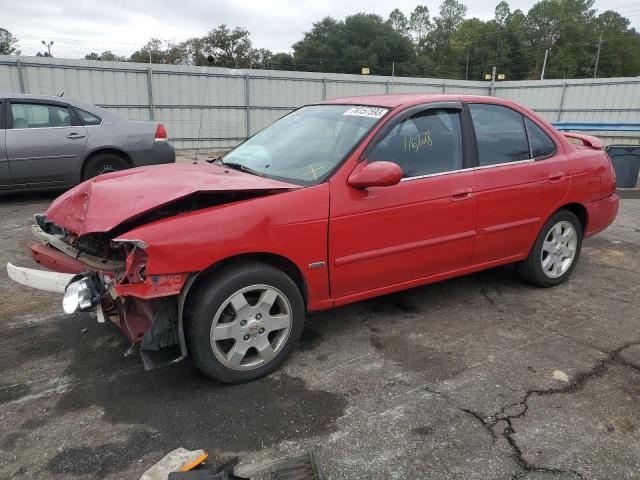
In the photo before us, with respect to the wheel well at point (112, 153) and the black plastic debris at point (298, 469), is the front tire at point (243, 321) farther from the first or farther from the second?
the wheel well at point (112, 153)

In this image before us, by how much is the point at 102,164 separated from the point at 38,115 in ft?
3.47

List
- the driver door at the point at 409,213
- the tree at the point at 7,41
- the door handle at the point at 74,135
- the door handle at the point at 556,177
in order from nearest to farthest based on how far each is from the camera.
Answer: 1. the driver door at the point at 409,213
2. the door handle at the point at 556,177
3. the door handle at the point at 74,135
4. the tree at the point at 7,41

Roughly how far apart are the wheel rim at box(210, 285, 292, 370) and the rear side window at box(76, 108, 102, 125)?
19.3ft

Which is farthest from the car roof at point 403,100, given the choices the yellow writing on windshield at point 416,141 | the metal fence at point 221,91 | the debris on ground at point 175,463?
the metal fence at point 221,91

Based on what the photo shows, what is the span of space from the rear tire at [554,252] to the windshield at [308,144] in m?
1.94

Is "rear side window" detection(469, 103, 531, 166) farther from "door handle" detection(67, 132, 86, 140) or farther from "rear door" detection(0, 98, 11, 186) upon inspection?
"rear door" detection(0, 98, 11, 186)

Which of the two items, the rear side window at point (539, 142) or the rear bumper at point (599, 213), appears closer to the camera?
the rear side window at point (539, 142)

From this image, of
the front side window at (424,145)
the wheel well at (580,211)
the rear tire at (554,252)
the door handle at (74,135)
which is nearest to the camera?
the front side window at (424,145)

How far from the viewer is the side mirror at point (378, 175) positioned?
3.09 metres

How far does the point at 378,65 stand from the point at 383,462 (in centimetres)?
7291

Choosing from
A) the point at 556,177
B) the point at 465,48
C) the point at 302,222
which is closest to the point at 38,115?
the point at 302,222

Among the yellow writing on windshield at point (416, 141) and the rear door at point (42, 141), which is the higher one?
the yellow writing on windshield at point (416, 141)

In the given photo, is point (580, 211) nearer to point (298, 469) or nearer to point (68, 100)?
point (298, 469)

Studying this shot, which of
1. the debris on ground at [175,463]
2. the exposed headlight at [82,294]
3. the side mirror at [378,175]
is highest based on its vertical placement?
the side mirror at [378,175]
